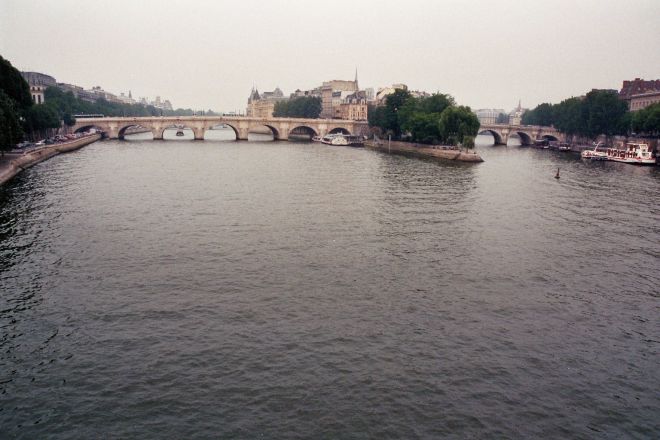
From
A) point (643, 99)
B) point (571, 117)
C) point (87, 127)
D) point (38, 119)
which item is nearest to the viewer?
point (38, 119)

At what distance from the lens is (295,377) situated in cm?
1516

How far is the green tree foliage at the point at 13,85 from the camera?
213 feet

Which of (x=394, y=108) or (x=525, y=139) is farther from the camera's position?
(x=525, y=139)

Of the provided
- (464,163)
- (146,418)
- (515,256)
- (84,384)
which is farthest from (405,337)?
(464,163)

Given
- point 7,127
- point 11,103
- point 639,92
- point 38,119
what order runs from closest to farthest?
1. point 7,127
2. point 11,103
3. point 38,119
4. point 639,92

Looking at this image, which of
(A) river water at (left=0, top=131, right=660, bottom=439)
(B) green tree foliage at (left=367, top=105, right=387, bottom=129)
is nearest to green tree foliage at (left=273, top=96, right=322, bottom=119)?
(B) green tree foliage at (left=367, top=105, right=387, bottom=129)

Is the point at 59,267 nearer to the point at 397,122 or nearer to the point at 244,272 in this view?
the point at 244,272

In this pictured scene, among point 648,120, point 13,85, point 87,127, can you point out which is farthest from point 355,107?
point 13,85

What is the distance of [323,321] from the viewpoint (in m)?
18.8

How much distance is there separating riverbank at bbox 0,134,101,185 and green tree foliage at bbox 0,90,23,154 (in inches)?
71.1

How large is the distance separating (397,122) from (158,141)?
177 ft

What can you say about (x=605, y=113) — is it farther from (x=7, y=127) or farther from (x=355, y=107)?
(x=7, y=127)

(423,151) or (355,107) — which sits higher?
(355,107)

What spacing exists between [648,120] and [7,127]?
93533mm
